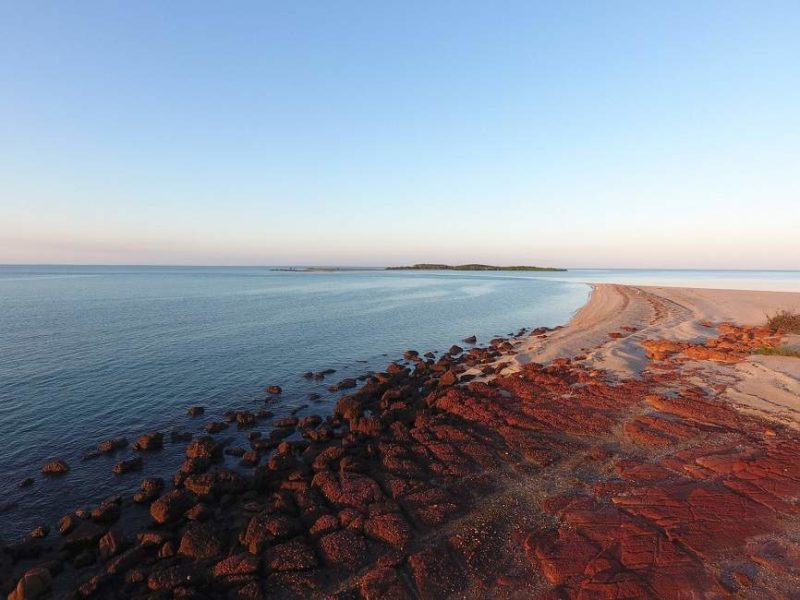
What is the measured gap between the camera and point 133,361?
30.7m

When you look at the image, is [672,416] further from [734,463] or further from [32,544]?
[32,544]

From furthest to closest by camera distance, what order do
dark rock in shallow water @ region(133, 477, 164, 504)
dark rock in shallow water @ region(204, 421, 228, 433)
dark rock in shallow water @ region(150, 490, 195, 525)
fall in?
1. dark rock in shallow water @ region(204, 421, 228, 433)
2. dark rock in shallow water @ region(133, 477, 164, 504)
3. dark rock in shallow water @ region(150, 490, 195, 525)

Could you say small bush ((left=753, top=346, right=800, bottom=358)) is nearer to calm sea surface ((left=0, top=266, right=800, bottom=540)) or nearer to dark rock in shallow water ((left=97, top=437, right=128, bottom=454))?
calm sea surface ((left=0, top=266, right=800, bottom=540))

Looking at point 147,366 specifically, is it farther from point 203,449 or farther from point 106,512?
point 106,512

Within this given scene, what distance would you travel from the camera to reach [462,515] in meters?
11.3

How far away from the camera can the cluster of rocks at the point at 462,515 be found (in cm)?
906

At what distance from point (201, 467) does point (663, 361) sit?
98.9 ft

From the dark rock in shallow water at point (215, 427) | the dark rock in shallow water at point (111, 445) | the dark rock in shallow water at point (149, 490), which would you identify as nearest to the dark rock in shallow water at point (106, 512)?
the dark rock in shallow water at point (149, 490)

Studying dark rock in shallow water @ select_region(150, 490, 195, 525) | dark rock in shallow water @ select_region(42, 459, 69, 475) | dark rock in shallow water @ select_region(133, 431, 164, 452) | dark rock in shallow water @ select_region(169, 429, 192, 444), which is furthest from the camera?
dark rock in shallow water @ select_region(169, 429, 192, 444)

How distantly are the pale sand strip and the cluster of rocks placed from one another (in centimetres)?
315

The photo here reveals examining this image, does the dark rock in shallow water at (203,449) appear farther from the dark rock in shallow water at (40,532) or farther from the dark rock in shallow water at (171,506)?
the dark rock in shallow water at (40,532)

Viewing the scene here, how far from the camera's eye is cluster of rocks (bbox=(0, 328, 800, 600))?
9062mm

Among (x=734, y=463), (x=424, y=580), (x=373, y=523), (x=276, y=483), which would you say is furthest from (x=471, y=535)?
(x=734, y=463)

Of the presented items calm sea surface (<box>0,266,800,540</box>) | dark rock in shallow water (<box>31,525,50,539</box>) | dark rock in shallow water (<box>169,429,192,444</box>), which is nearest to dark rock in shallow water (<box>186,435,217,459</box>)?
calm sea surface (<box>0,266,800,540</box>)
